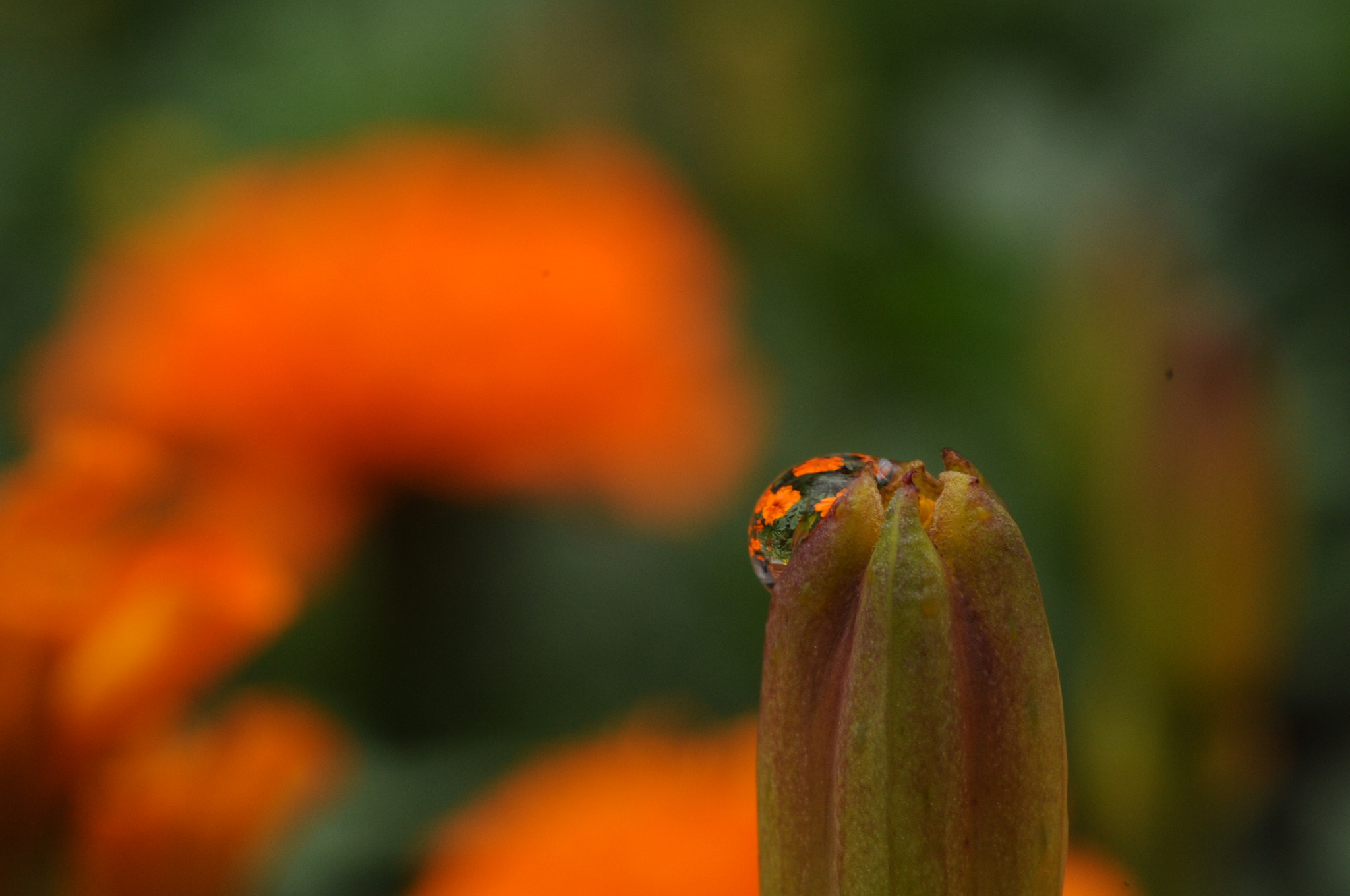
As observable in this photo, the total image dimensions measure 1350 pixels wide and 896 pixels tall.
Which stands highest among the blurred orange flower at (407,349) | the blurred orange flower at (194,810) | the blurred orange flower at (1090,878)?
the blurred orange flower at (407,349)

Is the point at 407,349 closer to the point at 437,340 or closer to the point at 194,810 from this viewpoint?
Result: the point at 437,340

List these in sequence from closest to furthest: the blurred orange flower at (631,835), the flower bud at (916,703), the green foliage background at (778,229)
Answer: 1. the flower bud at (916,703)
2. the blurred orange flower at (631,835)
3. the green foliage background at (778,229)

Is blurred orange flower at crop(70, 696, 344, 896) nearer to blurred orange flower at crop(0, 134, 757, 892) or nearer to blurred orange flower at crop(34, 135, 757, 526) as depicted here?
blurred orange flower at crop(0, 134, 757, 892)

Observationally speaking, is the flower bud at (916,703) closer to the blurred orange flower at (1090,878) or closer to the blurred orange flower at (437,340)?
the blurred orange flower at (1090,878)

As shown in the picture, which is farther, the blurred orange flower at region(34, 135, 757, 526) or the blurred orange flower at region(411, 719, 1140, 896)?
the blurred orange flower at region(34, 135, 757, 526)

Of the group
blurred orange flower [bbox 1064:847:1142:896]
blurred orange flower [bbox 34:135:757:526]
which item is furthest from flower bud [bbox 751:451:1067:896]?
blurred orange flower [bbox 34:135:757:526]

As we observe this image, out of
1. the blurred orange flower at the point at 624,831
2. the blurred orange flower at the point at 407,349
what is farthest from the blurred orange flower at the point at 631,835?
the blurred orange flower at the point at 407,349
